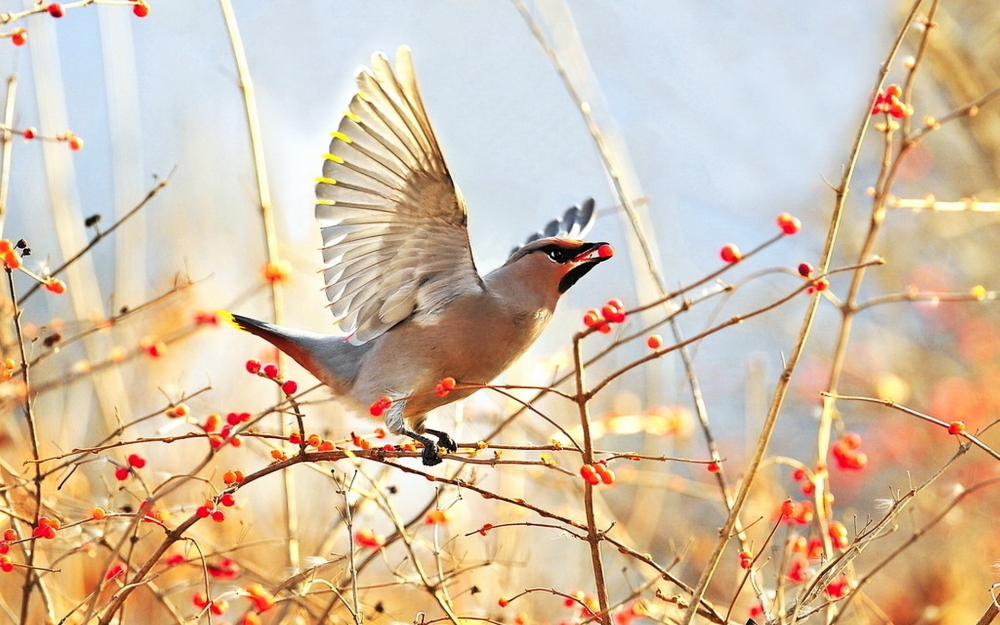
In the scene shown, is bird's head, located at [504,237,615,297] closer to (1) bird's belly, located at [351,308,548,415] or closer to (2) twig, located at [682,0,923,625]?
(1) bird's belly, located at [351,308,548,415]

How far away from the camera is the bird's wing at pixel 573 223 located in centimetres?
342

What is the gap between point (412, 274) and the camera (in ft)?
9.07

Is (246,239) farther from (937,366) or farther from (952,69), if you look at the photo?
(937,366)

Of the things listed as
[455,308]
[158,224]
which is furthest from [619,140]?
[158,224]

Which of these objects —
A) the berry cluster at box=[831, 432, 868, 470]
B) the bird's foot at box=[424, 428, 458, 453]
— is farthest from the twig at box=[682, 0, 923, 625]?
the bird's foot at box=[424, 428, 458, 453]

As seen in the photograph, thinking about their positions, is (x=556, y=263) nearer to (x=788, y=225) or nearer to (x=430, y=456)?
(x=430, y=456)

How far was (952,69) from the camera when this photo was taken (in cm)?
413

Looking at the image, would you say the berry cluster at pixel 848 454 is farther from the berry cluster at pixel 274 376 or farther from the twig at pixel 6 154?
the twig at pixel 6 154

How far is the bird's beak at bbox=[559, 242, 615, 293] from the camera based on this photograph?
8.61 feet

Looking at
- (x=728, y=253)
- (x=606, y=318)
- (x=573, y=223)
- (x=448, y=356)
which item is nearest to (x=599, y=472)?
(x=606, y=318)

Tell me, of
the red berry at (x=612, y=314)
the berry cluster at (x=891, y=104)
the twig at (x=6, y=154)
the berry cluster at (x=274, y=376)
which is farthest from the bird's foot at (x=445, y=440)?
the berry cluster at (x=891, y=104)

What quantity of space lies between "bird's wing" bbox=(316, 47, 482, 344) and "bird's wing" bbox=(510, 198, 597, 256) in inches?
27.5

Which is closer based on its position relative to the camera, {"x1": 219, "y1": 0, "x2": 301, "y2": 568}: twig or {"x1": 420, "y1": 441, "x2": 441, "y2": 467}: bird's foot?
{"x1": 420, "y1": 441, "x2": 441, "y2": 467}: bird's foot

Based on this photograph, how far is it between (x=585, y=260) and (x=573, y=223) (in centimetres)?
78
